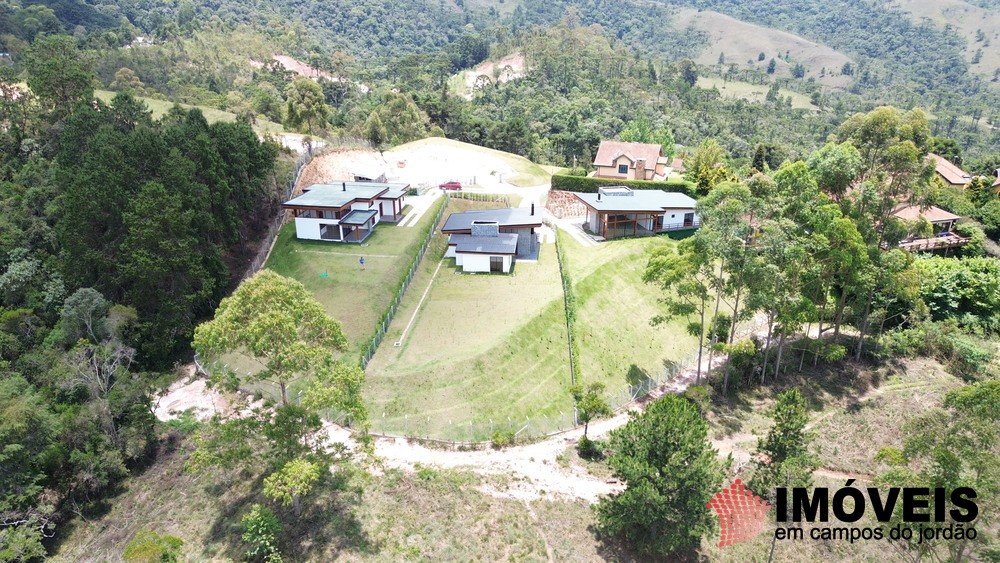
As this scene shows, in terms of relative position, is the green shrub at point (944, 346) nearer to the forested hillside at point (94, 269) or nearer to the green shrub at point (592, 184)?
the green shrub at point (592, 184)

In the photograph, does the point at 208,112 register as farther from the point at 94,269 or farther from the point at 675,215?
the point at 675,215

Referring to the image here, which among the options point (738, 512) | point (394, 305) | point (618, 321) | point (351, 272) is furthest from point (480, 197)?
point (738, 512)

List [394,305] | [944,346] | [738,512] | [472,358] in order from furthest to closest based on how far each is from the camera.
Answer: [394,305] → [944,346] → [472,358] → [738,512]

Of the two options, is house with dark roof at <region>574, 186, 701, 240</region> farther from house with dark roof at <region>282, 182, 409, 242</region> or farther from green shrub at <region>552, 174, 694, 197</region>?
house with dark roof at <region>282, 182, 409, 242</region>

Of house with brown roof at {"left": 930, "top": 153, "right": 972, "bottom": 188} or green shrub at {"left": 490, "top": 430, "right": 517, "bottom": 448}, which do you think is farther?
house with brown roof at {"left": 930, "top": 153, "right": 972, "bottom": 188}

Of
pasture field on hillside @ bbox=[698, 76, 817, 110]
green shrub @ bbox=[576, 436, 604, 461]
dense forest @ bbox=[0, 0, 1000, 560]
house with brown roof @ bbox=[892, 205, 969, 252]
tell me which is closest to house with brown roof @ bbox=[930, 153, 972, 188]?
dense forest @ bbox=[0, 0, 1000, 560]

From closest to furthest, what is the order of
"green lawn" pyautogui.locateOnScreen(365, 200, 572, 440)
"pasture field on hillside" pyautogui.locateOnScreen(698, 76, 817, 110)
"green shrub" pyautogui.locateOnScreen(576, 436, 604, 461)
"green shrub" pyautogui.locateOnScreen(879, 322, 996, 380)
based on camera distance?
"green shrub" pyautogui.locateOnScreen(576, 436, 604, 461) → "green lawn" pyautogui.locateOnScreen(365, 200, 572, 440) → "green shrub" pyautogui.locateOnScreen(879, 322, 996, 380) → "pasture field on hillside" pyautogui.locateOnScreen(698, 76, 817, 110)

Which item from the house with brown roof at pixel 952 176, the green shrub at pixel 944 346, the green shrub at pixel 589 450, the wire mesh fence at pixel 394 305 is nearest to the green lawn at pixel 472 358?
A: the wire mesh fence at pixel 394 305

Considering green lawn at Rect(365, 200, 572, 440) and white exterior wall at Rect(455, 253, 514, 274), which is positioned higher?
white exterior wall at Rect(455, 253, 514, 274)
